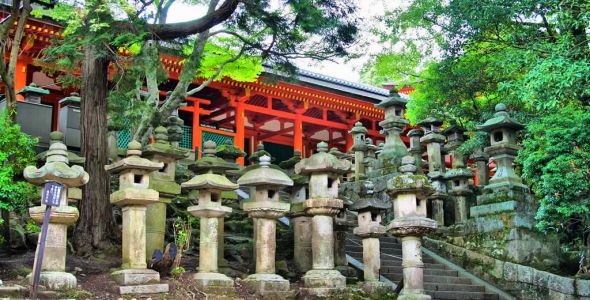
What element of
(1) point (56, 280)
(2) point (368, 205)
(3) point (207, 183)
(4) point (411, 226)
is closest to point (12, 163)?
(1) point (56, 280)

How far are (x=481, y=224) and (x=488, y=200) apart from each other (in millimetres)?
496

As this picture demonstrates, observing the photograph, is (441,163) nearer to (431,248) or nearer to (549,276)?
(431,248)

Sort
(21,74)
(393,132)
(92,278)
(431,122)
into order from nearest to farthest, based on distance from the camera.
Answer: (92,278), (393,132), (431,122), (21,74)

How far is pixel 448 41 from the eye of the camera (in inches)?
→ 588

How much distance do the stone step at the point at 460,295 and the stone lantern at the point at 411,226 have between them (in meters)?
1.81

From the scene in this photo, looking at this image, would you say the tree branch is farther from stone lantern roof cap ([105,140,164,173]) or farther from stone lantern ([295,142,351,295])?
stone lantern ([295,142,351,295])

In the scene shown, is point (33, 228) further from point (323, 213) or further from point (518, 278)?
point (518, 278)

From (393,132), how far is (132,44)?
691cm

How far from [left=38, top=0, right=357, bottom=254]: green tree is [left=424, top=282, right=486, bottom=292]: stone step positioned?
4.47 meters

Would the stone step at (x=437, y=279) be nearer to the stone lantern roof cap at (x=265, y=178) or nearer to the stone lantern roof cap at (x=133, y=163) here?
the stone lantern roof cap at (x=265, y=178)

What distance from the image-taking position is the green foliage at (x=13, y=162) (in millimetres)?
8336

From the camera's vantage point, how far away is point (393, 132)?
1569 cm

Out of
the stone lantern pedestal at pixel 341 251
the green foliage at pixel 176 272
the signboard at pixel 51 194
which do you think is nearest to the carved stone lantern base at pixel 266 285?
the green foliage at pixel 176 272

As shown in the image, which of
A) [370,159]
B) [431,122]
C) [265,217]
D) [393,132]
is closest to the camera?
[265,217]
